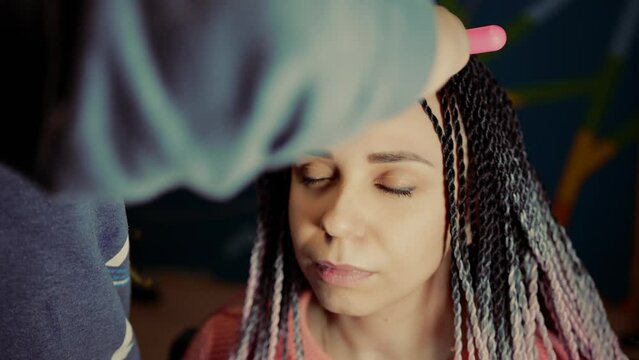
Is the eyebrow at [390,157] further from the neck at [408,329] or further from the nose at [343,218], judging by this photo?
the neck at [408,329]

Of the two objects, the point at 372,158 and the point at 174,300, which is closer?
the point at 372,158

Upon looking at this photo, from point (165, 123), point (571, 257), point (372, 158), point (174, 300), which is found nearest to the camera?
point (165, 123)

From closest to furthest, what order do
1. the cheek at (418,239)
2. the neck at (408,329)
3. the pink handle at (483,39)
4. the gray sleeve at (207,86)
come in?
the gray sleeve at (207,86) < the pink handle at (483,39) < the cheek at (418,239) < the neck at (408,329)

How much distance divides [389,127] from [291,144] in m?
0.38

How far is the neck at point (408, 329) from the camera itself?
82 centimetres

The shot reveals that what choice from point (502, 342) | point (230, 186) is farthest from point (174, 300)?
point (230, 186)

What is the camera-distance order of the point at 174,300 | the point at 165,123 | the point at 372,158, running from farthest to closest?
the point at 174,300
the point at 372,158
the point at 165,123

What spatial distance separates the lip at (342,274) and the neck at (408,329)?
0.38 ft

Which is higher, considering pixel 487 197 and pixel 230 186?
pixel 487 197

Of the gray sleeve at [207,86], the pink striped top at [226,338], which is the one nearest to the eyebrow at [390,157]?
the pink striped top at [226,338]

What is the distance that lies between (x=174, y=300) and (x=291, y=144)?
151 centimetres

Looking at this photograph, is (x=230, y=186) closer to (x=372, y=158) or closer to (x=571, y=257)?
(x=372, y=158)

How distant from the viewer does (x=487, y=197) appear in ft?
2.44

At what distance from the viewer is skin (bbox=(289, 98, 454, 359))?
26.5 inches
